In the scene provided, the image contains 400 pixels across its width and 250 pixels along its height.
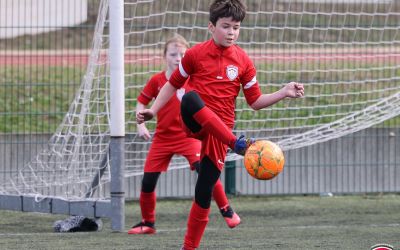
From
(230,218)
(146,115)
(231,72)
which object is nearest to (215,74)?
(231,72)

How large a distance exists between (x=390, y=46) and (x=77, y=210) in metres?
5.20

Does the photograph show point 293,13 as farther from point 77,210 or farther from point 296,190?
point 77,210

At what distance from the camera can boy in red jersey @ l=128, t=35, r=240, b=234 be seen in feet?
29.0

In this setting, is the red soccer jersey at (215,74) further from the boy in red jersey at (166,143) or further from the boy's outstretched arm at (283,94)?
the boy in red jersey at (166,143)

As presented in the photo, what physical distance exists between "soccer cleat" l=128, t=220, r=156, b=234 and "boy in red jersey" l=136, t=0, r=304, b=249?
5.63 feet

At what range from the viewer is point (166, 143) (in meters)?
9.01

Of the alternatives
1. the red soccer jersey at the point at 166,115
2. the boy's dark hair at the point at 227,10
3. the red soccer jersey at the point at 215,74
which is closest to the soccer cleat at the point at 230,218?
the red soccer jersey at the point at 166,115

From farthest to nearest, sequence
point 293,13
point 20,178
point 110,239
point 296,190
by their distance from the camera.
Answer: point 296,190 < point 293,13 < point 20,178 < point 110,239

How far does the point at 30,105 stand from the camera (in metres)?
12.7

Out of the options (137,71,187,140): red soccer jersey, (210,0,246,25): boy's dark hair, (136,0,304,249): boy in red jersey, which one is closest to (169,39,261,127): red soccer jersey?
(136,0,304,249): boy in red jersey

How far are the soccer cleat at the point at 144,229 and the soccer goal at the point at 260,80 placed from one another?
28 cm

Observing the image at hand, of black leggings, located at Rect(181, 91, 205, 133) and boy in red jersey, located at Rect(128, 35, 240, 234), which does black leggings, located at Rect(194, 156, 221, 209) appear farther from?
boy in red jersey, located at Rect(128, 35, 240, 234)

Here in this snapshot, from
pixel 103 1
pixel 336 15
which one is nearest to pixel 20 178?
pixel 103 1

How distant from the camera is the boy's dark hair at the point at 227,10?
22.7 feet
